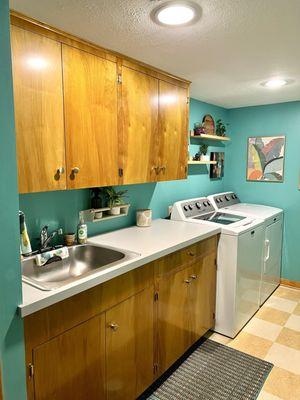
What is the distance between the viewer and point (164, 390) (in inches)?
77.5

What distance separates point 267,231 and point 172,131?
1.51m

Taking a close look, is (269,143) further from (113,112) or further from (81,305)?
(81,305)

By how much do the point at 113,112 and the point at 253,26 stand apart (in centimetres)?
91

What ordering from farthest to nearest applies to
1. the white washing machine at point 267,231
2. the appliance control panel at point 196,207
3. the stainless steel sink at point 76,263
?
the white washing machine at point 267,231, the appliance control panel at point 196,207, the stainless steel sink at point 76,263

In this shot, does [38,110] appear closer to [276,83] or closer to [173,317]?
[173,317]

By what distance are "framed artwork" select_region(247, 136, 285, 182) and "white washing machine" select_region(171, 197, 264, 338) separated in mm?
956

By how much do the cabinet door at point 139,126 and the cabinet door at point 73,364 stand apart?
1.00m

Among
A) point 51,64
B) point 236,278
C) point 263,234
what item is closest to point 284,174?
point 263,234

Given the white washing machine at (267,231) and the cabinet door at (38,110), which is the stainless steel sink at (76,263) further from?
the white washing machine at (267,231)

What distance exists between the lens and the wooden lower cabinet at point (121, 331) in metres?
1.27

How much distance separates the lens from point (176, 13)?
1.37 meters

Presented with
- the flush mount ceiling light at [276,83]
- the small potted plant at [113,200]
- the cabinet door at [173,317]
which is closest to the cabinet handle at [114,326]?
the cabinet door at [173,317]

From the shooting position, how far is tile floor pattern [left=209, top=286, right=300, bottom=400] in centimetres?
200

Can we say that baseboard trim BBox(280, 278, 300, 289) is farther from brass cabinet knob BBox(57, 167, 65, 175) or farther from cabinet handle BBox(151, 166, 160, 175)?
brass cabinet knob BBox(57, 167, 65, 175)
